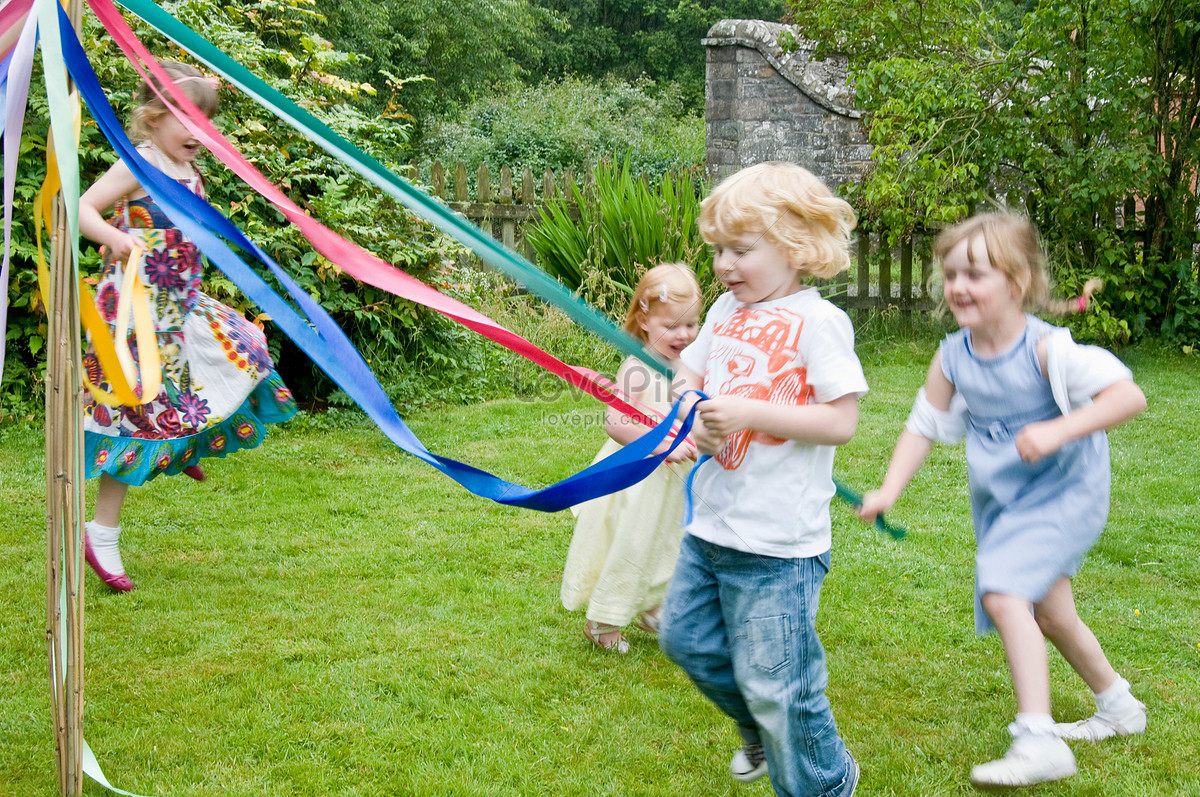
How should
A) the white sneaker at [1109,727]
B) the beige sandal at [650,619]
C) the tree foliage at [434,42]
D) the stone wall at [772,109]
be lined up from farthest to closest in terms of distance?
1. the tree foliage at [434,42]
2. the stone wall at [772,109]
3. the beige sandal at [650,619]
4. the white sneaker at [1109,727]

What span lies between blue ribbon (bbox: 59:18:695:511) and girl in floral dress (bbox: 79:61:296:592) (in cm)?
133

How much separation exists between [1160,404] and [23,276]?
6691 mm

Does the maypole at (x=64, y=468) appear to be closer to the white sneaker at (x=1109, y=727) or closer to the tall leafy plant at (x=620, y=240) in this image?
the white sneaker at (x=1109, y=727)

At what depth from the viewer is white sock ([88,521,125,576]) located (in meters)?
3.46

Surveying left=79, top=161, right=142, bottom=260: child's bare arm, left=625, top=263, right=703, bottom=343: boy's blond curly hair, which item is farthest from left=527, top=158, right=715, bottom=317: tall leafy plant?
left=79, top=161, right=142, bottom=260: child's bare arm

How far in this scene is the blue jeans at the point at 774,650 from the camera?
6.61ft

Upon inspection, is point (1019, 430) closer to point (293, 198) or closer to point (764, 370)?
point (764, 370)

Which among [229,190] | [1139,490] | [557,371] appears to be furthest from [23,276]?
[1139,490]

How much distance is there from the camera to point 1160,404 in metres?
6.59

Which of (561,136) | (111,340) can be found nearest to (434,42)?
(561,136)

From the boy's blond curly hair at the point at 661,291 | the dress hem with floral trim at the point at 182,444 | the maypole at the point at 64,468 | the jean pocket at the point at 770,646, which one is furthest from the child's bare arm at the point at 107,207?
the jean pocket at the point at 770,646

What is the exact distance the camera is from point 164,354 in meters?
3.46

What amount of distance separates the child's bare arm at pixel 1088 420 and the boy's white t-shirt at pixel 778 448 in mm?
400

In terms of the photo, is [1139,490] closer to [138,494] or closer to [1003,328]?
[1003,328]
